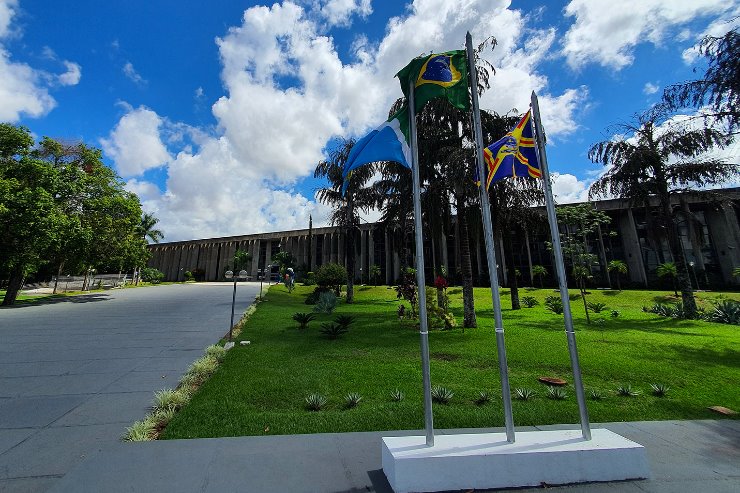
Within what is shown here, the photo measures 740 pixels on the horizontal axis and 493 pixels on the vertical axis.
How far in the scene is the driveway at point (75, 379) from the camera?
402 cm

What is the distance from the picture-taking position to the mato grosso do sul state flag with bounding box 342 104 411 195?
464 cm

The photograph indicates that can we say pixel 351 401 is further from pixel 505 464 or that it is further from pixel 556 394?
pixel 556 394

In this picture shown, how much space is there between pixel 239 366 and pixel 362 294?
2253cm

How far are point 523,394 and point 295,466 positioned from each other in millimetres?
4309

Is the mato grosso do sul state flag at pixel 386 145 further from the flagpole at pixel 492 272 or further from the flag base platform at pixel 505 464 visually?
the flag base platform at pixel 505 464

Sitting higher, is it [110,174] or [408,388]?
[110,174]

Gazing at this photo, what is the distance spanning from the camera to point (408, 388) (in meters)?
6.62

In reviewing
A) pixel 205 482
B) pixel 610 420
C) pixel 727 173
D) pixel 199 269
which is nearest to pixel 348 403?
pixel 205 482

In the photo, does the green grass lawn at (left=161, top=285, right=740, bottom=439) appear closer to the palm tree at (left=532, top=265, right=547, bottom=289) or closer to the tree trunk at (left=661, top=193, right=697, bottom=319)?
the tree trunk at (left=661, top=193, right=697, bottom=319)

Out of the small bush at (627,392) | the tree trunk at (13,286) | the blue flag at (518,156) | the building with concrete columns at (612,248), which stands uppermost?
the building with concrete columns at (612,248)

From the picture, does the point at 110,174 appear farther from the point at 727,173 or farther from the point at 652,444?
the point at 727,173

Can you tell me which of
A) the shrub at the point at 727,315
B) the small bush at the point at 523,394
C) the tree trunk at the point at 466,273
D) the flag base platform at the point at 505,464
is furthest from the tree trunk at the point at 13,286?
the shrub at the point at 727,315

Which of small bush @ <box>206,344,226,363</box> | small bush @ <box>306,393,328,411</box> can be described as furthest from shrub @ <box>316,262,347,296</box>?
small bush @ <box>306,393,328,411</box>

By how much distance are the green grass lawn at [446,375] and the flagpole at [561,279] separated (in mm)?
1505
